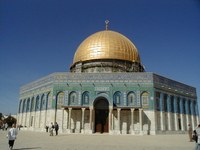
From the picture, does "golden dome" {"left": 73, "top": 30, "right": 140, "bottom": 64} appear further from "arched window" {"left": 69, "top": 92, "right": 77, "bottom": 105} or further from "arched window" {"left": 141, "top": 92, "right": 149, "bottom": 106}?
"arched window" {"left": 141, "top": 92, "right": 149, "bottom": 106}

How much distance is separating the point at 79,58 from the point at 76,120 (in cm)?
954

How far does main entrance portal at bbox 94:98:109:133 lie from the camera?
2409cm

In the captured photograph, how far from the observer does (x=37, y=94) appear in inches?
1152

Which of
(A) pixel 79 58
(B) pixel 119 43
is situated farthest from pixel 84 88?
(B) pixel 119 43

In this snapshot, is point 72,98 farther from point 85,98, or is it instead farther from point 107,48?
point 107,48

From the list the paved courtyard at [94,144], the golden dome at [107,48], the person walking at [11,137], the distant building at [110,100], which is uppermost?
the golden dome at [107,48]

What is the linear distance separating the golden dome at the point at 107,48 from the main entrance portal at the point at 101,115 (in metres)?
6.62

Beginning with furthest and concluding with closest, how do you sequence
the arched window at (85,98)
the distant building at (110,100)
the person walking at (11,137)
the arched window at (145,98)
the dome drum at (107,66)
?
the dome drum at (107,66) < the arched window at (85,98) < the arched window at (145,98) < the distant building at (110,100) < the person walking at (11,137)

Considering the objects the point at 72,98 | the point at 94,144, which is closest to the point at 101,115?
the point at 72,98

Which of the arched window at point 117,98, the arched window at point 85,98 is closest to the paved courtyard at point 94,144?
the arched window at point 117,98

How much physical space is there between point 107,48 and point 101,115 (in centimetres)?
936

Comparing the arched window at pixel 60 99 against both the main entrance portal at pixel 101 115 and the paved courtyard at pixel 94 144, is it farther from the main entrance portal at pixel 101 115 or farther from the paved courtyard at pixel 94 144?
the paved courtyard at pixel 94 144

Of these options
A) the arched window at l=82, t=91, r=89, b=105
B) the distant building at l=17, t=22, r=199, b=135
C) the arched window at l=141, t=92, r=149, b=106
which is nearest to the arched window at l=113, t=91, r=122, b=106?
the distant building at l=17, t=22, r=199, b=135

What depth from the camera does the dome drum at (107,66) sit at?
28487 mm
